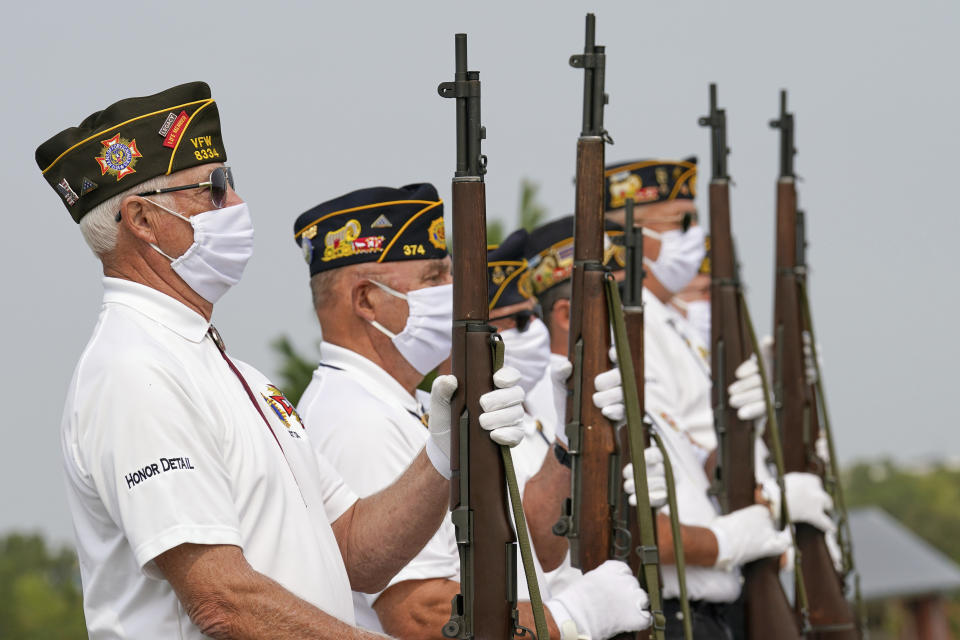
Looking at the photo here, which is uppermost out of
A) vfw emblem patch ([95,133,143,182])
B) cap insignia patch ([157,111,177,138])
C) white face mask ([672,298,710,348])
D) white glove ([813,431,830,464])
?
cap insignia patch ([157,111,177,138])

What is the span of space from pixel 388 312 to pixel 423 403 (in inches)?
22.1

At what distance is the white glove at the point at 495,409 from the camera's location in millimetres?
3516

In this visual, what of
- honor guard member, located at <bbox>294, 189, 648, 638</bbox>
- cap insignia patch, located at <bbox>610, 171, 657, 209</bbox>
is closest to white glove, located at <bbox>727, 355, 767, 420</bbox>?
cap insignia patch, located at <bbox>610, 171, 657, 209</bbox>

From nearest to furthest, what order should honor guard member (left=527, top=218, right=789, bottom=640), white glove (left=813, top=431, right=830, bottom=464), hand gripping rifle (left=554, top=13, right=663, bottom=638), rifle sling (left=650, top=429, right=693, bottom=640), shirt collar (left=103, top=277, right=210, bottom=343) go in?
1. shirt collar (left=103, top=277, right=210, bottom=343)
2. hand gripping rifle (left=554, top=13, right=663, bottom=638)
3. rifle sling (left=650, top=429, right=693, bottom=640)
4. honor guard member (left=527, top=218, right=789, bottom=640)
5. white glove (left=813, top=431, right=830, bottom=464)

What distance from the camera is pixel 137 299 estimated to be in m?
3.44

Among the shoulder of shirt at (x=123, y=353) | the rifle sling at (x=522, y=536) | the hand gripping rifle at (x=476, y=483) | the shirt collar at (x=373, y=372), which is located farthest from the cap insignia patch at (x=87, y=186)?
the shirt collar at (x=373, y=372)

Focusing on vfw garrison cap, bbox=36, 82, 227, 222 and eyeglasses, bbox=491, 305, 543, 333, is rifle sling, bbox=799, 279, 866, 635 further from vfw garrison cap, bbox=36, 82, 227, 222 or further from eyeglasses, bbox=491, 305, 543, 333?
vfw garrison cap, bbox=36, 82, 227, 222

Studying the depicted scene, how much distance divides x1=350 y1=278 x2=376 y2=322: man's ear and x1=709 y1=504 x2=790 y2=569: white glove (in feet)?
7.10

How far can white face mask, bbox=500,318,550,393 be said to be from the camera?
5844mm

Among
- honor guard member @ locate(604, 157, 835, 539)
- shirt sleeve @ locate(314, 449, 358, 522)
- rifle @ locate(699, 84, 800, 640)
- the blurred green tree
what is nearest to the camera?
shirt sleeve @ locate(314, 449, 358, 522)

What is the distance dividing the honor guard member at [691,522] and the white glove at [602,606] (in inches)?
57.9

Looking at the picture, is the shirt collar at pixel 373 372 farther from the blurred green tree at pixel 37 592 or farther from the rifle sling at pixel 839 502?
the blurred green tree at pixel 37 592

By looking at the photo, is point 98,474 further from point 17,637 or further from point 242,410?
point 17,637

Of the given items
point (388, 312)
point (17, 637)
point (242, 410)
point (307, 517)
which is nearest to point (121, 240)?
point (242, 410)
